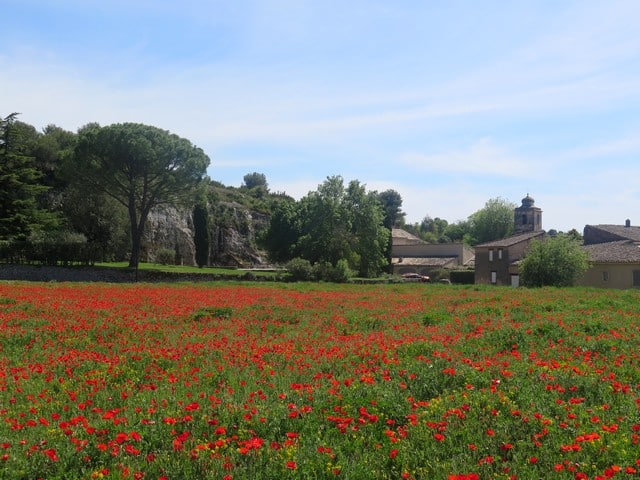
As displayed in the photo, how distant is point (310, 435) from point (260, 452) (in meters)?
0.73

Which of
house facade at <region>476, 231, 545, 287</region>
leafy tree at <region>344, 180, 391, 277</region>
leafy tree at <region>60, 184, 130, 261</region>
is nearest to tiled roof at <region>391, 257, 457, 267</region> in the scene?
house facade at <region>476, 231, 545, 287</region>

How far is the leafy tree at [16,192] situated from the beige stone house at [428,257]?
173ft

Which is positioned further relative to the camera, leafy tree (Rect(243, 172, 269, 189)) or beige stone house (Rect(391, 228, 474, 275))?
leafy tree (Rect(243, 172, 269, 189))

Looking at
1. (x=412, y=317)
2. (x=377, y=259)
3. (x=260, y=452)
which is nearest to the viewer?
(x=260, y=452)

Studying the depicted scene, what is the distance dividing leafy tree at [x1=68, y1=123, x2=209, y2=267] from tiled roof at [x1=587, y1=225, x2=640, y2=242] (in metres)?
47.1

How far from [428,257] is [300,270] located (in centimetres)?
4722

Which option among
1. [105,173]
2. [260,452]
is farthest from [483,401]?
[105,173]

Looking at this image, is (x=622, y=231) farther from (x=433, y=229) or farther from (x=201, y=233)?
(x=433, y=229)

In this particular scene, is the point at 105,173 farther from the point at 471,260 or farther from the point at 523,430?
the point at 471,260

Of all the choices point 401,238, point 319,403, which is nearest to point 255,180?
point 401,238

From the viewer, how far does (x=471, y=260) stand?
9000 centimetres

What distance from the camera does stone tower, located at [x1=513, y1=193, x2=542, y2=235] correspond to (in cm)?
7262

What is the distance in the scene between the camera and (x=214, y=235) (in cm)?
7200

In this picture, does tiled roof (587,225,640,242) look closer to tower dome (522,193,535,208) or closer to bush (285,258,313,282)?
tower dome (522,193,535,208)
